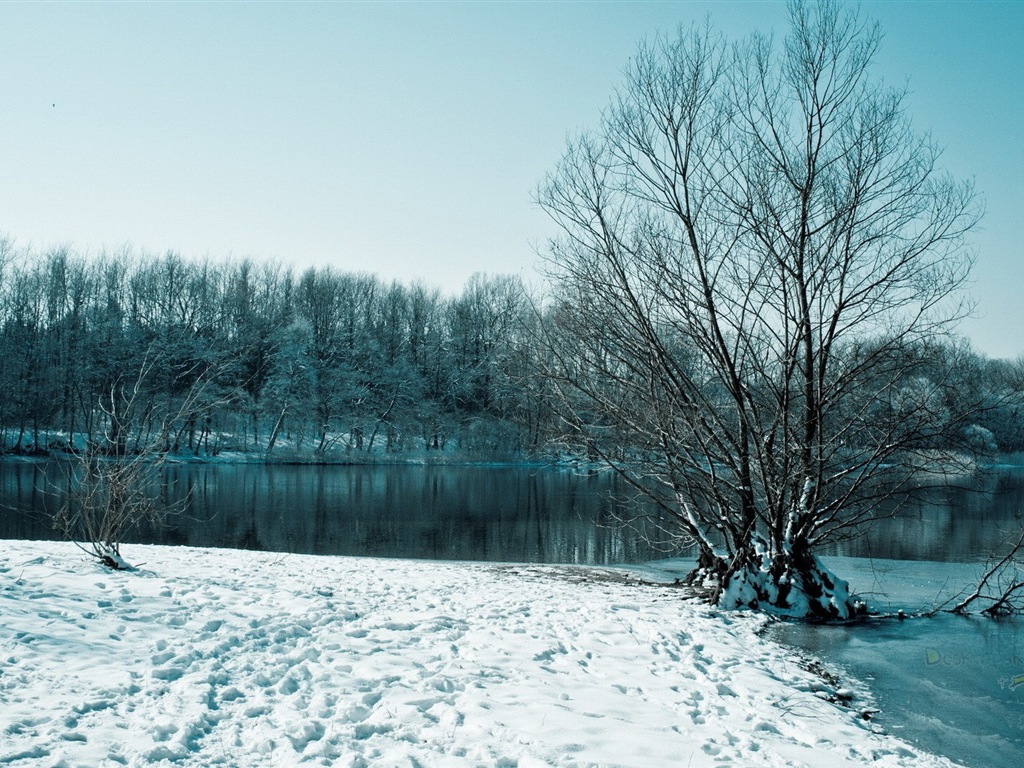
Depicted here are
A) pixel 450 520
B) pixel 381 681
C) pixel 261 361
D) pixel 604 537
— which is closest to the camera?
pixel 381 681

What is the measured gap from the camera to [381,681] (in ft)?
18.2

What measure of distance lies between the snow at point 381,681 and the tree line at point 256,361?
113 feet

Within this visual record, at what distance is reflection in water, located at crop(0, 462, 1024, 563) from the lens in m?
16.8

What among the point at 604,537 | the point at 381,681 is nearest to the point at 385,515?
the point at 604,537

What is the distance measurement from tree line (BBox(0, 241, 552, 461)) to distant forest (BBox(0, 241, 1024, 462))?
11 centimetres

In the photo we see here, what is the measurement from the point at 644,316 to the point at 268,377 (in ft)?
159

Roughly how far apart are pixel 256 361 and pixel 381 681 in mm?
55431

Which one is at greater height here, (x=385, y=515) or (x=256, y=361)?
(x=256, y=361)

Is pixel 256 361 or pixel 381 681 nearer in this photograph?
pixel 381 681

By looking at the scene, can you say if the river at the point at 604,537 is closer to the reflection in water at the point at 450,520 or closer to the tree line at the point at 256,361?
the reflection in water at the point at 450,520

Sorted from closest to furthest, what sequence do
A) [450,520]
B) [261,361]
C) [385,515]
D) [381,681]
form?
[381,681] < [450,520] < [385,515] < [261,361]

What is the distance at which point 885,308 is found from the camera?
1034 cm

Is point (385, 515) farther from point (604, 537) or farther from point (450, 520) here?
point (604, 537)

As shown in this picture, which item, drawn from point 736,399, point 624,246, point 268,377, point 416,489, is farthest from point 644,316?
point 268,377
